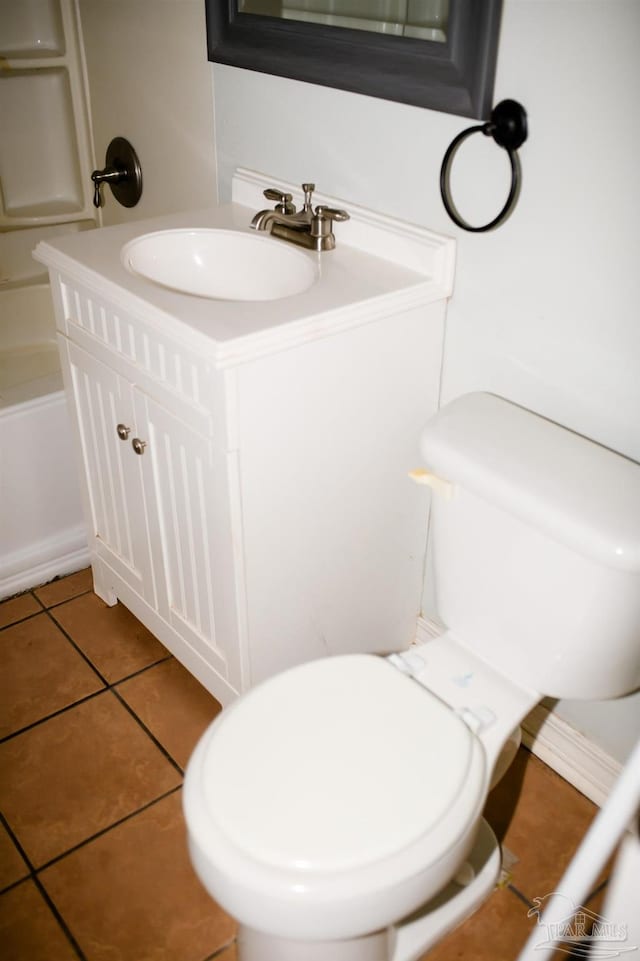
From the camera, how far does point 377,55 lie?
1.30 metres

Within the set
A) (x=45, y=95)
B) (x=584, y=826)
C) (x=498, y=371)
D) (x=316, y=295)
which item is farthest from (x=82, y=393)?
(x=584, y=826)

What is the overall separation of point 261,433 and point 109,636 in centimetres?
81

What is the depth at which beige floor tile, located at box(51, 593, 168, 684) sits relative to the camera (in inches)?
70.0

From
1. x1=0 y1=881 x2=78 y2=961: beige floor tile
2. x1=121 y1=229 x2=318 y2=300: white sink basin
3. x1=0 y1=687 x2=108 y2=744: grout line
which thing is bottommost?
x1=0 y1=881 x2=78 y2=961: beige floor tile

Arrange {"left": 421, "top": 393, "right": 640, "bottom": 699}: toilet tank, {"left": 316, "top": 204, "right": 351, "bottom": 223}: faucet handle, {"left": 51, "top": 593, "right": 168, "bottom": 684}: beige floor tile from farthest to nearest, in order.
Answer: {"left": 51, "top": 593, "right": 168, "bottom": 684}: beige floor tile < {"left": 316, "top": 204, "right": 351, "bottom": 223}: faucet handle < {"left": 421, "top": 393, "right": 640, "bottom": 699}: toilet tank

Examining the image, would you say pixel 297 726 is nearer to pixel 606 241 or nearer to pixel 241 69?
pixel 606 241

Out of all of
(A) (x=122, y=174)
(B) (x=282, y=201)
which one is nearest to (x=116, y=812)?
(B) (x=282, y=201)

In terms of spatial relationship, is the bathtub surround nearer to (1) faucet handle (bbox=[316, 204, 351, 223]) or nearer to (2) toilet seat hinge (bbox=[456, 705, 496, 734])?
(1) faucet handle (bbox=[316, 204, 351, 223])

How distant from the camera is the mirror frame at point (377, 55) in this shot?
1166mm

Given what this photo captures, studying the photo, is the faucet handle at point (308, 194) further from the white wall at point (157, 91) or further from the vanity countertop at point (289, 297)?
the white wall at point (157, 91)

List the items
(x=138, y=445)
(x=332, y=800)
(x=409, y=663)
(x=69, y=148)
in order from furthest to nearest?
1. (x=69, y=148)
2. (x=138, y=445)
3. (x=409, y=663)
4. (x=332, y=800)

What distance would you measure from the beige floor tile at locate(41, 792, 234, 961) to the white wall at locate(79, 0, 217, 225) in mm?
1303

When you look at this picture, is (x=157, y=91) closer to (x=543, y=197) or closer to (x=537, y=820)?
(x=543, y=197)

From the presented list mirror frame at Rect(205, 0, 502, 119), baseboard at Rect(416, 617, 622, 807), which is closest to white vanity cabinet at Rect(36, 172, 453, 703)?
mirror frame at Rect(205, 0, 502, 119)
